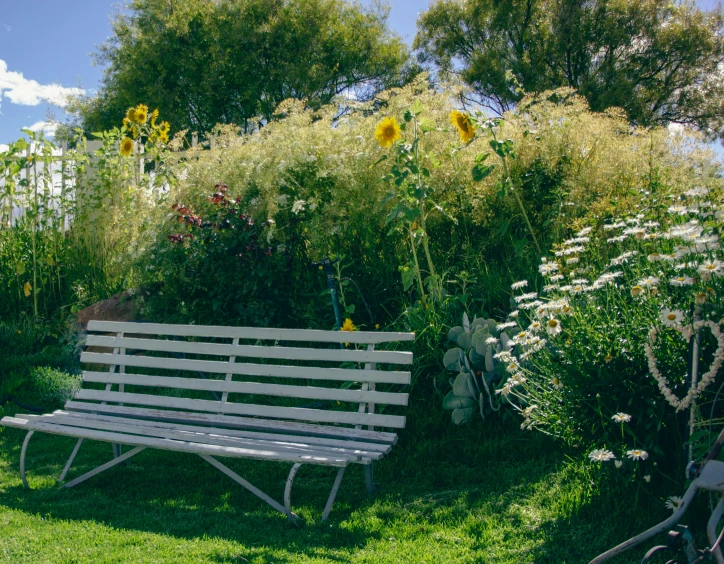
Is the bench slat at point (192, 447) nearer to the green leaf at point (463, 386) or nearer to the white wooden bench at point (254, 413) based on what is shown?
the white wooden bench at point (254, 413)

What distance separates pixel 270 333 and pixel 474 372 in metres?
1.22

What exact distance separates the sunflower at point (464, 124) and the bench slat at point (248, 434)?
6.86 feet

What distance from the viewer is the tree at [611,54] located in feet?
64.0

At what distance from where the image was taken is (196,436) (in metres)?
3.54

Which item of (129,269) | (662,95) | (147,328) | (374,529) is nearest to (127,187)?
(129,269)

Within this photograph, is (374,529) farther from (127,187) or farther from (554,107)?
(127,187)

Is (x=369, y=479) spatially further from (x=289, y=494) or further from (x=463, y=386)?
(x=463, y=386)

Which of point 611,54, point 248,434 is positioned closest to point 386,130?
point 248,434

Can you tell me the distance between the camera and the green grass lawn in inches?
110

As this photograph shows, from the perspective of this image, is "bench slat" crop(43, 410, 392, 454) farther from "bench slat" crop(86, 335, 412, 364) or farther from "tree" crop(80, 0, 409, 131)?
"tree" crop(80, 0, 409, 131)

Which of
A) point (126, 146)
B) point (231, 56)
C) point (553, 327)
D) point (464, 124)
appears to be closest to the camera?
point (553, 327)

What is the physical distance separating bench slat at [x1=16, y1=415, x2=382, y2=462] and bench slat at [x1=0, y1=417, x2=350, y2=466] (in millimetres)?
61

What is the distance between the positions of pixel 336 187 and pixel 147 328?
1.76 m

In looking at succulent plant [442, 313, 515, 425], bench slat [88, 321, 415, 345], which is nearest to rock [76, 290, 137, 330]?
bench slat [88, 321, 415, 345]
